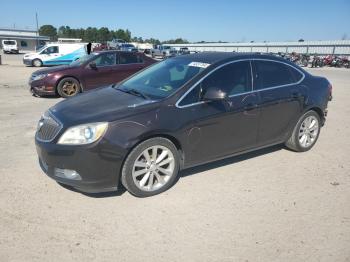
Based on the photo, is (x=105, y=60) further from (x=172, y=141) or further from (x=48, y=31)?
(x=48, y=31)

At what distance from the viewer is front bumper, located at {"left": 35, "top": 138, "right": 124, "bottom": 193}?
12.0ft

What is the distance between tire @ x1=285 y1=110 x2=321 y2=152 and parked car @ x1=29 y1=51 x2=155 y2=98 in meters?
6.92

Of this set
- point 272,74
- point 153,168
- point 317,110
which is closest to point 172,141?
point 153,168

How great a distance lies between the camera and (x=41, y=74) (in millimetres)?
10586

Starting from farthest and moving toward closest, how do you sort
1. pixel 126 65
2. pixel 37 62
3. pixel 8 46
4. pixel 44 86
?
pixel 8 46 → pixel 37 62 → pixel 126 65 → pixel 44 86

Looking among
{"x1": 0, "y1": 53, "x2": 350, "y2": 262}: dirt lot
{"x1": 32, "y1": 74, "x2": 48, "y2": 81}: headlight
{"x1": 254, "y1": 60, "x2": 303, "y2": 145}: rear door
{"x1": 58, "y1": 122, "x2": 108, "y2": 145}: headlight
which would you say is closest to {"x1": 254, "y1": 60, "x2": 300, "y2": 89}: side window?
{"x1": 254, "y1": 60, "x2": 303, "y2": 145}: rear door

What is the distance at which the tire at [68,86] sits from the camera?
1046 cm

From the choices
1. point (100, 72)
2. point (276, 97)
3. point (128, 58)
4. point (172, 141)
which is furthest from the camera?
point (128, 58)

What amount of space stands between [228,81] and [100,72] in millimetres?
6973

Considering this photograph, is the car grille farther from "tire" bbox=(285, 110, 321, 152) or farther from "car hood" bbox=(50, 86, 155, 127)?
"tire" bbox=(285, 110, 321, 152)

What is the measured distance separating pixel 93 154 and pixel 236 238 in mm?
1717

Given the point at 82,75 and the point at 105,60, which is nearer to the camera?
the point at 82,75

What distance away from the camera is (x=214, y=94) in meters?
4.23

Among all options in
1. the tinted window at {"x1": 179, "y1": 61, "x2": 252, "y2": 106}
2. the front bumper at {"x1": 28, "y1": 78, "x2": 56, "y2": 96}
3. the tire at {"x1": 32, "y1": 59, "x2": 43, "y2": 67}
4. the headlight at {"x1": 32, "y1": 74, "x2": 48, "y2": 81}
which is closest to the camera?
the tinted window at {"x1": 179, "y1": 61, "x2": 252, "y2": 106}
